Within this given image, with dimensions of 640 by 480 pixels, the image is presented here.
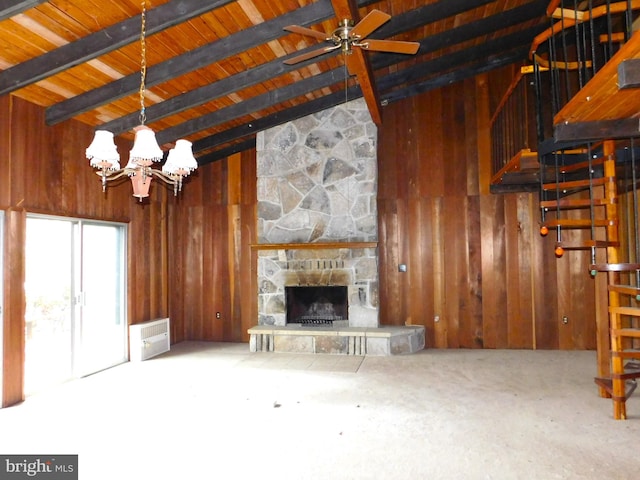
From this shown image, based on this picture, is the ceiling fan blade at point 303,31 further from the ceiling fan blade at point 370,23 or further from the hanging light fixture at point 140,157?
the hanging light fixture at point 140,157

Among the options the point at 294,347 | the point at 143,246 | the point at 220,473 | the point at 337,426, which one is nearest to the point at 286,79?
the point at 143,246

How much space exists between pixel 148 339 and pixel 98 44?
4005 mm

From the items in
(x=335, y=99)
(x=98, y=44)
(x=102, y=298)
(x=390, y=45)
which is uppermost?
(x=335, y=99)

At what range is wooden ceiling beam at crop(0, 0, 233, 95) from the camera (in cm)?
352

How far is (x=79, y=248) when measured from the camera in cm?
525

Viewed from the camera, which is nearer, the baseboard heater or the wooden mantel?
the baseboard heater

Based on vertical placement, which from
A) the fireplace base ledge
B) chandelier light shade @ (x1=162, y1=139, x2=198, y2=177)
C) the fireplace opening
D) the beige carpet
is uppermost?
chandelier light shade @ (x1=162, y1=139, x2=198, y2=177)

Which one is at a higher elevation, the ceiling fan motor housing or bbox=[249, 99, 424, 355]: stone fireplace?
the ceiling fan motor housing

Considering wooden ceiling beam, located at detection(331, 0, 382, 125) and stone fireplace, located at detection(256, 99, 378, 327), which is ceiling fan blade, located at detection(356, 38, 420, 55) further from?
stone fireplace, located at detection(256, 99, 378, 327)

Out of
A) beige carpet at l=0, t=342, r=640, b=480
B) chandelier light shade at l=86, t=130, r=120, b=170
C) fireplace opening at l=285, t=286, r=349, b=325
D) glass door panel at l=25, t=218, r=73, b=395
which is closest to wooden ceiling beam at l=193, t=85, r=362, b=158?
glass door panel at l=25, t=218, r=73, b=395

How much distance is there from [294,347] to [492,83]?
5.00 m

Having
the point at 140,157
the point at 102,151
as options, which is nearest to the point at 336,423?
the point at 140,157

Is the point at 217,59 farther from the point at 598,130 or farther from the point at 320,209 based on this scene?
the point at 598,130

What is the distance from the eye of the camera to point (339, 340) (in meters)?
6.14
